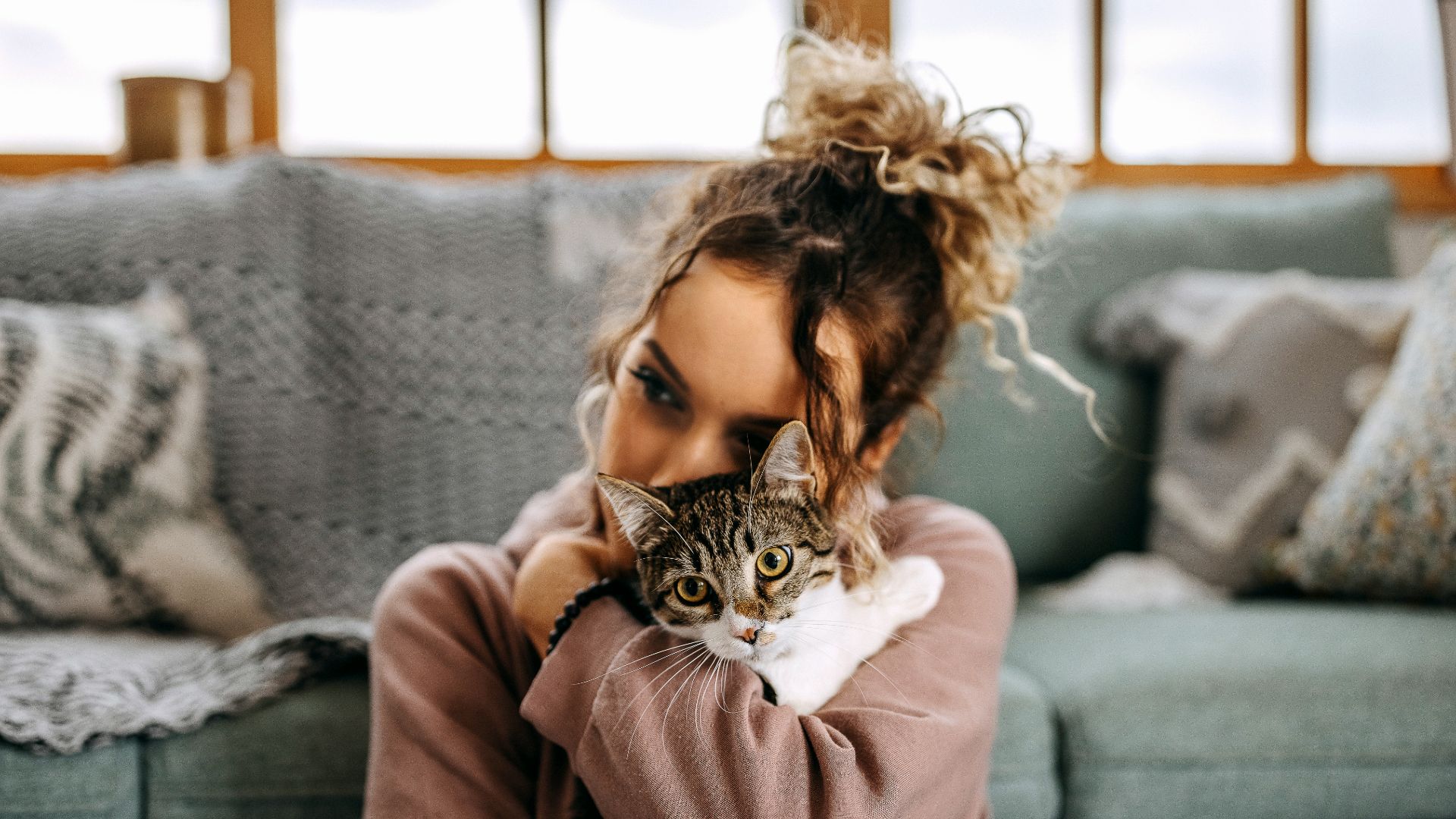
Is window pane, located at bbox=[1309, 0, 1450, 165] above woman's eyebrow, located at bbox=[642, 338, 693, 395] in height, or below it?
above

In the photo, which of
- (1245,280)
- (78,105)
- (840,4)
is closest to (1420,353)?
(1245,280)

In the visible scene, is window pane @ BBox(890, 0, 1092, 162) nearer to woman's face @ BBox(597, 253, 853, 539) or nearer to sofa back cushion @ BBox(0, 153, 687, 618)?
sofa back cushion @ BBox(0, 153, 687, 618)

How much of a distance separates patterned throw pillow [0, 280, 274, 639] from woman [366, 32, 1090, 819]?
53cm

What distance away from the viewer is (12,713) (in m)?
0.91

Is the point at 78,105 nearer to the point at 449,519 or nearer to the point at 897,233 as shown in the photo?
the point at 449,519

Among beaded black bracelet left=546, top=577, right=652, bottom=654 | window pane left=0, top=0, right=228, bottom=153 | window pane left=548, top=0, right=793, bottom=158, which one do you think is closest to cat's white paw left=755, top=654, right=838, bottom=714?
beaded black bracelet left=546, top=577, right=652, bottom=654

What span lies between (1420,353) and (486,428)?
→ 1.30 metres

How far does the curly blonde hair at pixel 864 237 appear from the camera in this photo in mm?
780

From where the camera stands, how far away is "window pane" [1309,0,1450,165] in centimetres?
226

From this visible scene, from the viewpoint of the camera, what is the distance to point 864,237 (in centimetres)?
83

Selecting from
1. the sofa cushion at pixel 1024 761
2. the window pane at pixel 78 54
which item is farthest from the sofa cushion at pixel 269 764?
the window pane at pixel 78 54

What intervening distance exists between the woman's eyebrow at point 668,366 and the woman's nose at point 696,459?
4 centimetres

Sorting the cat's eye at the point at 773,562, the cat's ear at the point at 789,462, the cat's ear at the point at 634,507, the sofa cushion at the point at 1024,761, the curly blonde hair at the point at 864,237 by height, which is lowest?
the sofa cushion at the point at 1024,761

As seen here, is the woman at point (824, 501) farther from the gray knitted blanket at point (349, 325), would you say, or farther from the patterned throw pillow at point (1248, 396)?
the patterned throw pillow at point (1248, 396)
